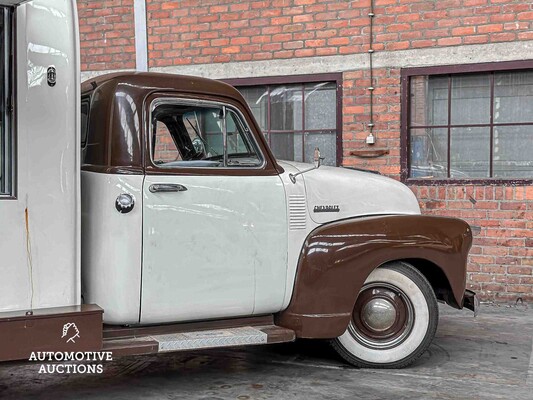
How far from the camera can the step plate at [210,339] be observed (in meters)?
4.26

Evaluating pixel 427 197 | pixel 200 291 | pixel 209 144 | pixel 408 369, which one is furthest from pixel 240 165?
pixel 427 197

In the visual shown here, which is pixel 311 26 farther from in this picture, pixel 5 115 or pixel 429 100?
pixel 5 115

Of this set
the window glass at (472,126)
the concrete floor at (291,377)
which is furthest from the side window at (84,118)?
the window glass at (472,126)

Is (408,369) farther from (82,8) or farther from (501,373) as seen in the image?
Answer: (82,8)

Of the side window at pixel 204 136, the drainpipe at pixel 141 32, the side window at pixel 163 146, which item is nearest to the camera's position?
the side window at pixel 163 146

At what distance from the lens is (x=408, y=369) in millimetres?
5070

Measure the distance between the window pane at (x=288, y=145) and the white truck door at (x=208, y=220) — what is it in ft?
11.7

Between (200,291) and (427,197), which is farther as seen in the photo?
(427,197)

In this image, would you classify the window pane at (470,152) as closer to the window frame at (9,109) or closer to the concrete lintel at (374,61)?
the concrete lintel at (374,61)

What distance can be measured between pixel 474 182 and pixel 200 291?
4232mm

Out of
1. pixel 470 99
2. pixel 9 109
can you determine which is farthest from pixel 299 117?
pixel 9 109

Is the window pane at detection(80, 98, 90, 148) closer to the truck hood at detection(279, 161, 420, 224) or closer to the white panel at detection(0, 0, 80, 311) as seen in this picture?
the white panel at detection(0, 0, 80, 311)

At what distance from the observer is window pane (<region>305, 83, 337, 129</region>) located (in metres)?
8.17

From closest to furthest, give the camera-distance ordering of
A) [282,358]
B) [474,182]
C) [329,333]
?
[329,333] < [282,358] < [474,182]
